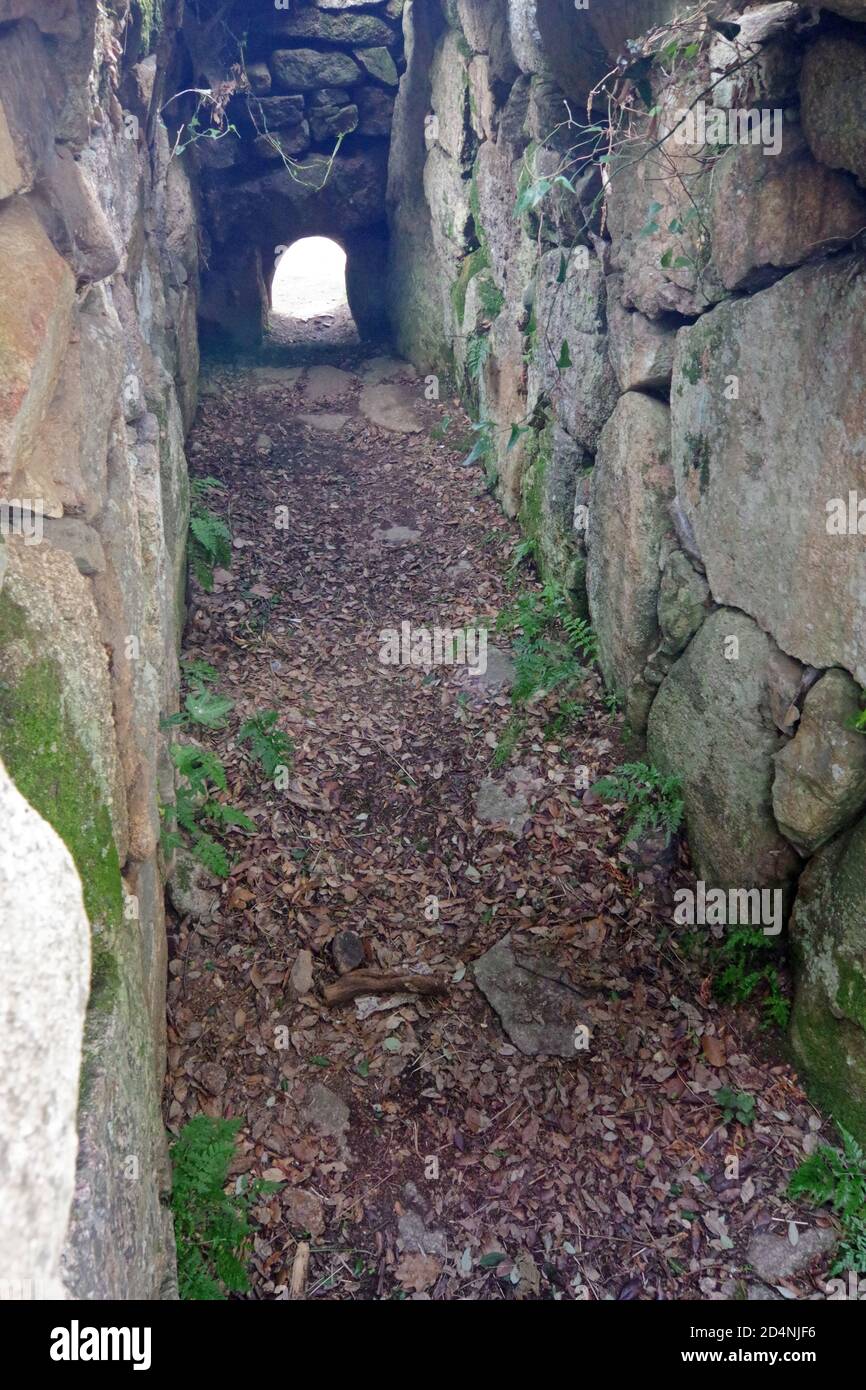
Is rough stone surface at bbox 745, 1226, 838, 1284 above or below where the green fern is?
below

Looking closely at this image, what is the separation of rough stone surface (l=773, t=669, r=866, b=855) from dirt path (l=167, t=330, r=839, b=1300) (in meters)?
1.08

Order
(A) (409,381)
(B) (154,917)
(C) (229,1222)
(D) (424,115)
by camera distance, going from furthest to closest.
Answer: (A) (409,381), (D) (424,115), (B) (154,917), (C) (229,1222)

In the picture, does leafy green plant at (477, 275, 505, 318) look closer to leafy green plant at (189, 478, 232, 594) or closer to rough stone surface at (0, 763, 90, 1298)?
leafy green plant at (189, 478, 232, 594)

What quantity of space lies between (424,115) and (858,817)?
1018 centimetres

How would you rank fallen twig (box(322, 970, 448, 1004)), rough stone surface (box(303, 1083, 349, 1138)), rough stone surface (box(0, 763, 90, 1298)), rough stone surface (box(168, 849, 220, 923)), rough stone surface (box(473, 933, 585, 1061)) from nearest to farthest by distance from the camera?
rough stone surface (box(0, 763, 90, 1298)) < rough stone surface (box(303, 1083, 349, 1138)) < rough stone surface (box(473, 933, 585, 1061)) < fallen twig (box(322, 970, 448, 1004)) < rough stone surface (box(168, 849, 220, 923))

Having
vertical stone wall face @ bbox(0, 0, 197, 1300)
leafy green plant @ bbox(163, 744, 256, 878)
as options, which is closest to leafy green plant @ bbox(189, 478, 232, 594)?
leafy green plant @ bbox(163, 744, 256, 878)

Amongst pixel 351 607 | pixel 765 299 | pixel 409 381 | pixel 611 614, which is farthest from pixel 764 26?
pixel 409 381

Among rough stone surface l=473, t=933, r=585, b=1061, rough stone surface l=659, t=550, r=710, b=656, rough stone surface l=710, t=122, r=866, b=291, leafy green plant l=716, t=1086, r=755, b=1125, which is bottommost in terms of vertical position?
leafy green plant l=716, t=1086, r=755, b=1125

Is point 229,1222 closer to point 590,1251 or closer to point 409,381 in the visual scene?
point 590,1251

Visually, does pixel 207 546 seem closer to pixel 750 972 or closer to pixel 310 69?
pixel 750 972

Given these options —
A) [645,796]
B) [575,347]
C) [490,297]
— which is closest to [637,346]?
[575,347]

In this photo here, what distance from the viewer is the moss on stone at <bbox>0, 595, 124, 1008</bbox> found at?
254 cm
